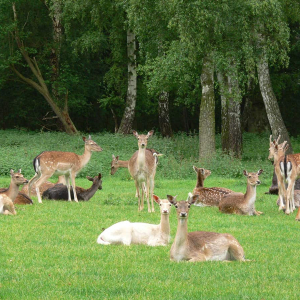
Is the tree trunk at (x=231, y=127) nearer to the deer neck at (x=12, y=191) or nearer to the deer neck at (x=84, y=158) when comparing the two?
the deer neck at (x=84, y=158)

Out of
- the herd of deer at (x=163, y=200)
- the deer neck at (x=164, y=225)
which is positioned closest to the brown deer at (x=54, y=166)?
the herd of deer at (x=163, y=200)

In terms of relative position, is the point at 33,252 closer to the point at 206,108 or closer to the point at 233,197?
the point at 233,197

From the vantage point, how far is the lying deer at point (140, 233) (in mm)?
9039

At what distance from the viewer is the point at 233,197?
12938 millimetres

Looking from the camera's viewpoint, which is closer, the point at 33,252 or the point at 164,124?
the point at 33,252

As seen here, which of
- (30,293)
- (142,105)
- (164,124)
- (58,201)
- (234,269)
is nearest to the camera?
(30,293)

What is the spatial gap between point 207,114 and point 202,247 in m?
16.0

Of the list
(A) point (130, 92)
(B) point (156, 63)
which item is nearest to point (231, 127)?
(B) point (156, 63)

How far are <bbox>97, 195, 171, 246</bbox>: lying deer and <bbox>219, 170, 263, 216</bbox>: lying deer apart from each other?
364 centimetres

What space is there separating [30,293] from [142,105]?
32.0 metres

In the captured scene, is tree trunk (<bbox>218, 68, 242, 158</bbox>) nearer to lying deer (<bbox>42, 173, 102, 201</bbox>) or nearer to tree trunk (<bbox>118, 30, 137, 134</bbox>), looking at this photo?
tree trunk (<bbox>118, 30, 137, 134</bbox>)

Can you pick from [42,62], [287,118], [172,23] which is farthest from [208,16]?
[287,118]

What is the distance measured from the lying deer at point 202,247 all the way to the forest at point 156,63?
13.1 m

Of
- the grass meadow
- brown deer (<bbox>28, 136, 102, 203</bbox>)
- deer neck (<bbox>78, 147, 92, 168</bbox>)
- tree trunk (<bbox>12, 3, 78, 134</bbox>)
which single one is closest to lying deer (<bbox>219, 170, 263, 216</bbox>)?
the grass meadow
